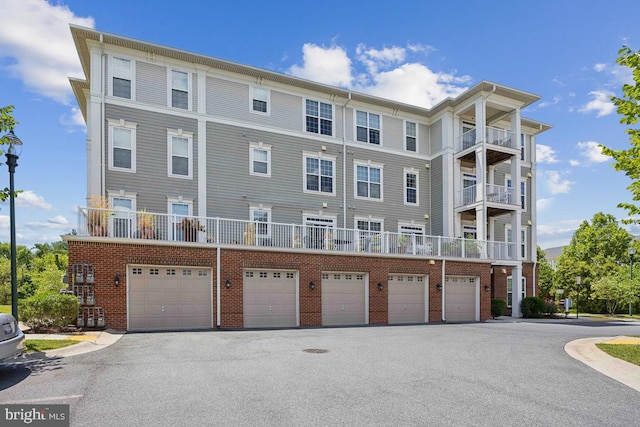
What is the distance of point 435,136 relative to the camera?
24.7 meters

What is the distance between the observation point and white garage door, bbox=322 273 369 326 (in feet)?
57.5

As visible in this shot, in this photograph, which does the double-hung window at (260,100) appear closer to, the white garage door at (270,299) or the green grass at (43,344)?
the white garage door at (270,299)

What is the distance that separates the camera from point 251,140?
65.8 ft

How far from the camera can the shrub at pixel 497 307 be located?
2330 cm

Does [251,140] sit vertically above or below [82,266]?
above

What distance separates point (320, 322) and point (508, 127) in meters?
17.7

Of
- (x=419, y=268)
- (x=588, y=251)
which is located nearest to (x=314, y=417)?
(x=419, y=268)

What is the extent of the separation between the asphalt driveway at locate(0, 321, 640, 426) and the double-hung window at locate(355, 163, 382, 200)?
12432mm

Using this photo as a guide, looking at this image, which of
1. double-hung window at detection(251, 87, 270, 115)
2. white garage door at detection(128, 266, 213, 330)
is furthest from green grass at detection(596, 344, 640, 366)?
double-hung window at detection(251, 87, 270, 115)

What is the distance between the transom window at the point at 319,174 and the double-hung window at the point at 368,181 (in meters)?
1.53

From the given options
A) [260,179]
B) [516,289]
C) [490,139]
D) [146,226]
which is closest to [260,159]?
[260,179]

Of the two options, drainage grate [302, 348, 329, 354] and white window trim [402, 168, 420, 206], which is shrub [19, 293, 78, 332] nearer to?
drainage grate [302, 348, 329, 354]

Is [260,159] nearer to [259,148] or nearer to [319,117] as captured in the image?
[259,148]

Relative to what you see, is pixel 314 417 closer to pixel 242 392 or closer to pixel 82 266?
A: pixel 242 392
